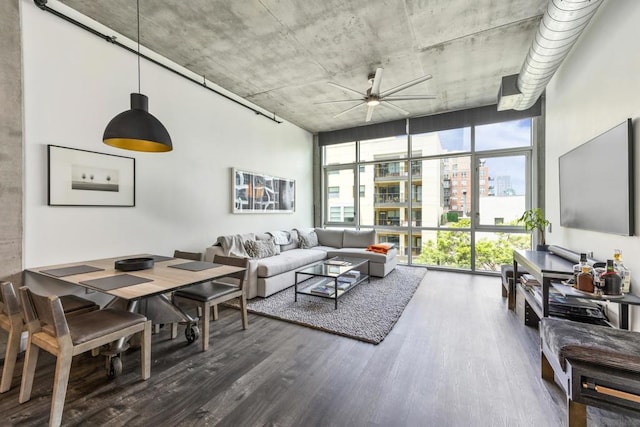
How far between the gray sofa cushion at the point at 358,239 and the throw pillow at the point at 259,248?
1.79 m

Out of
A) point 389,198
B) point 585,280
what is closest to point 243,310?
point 585,280

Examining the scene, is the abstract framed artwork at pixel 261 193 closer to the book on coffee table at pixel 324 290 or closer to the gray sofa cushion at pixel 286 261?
the gray sofa cushion at pixel 286 261

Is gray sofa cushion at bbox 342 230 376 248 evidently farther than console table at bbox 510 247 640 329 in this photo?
Yes

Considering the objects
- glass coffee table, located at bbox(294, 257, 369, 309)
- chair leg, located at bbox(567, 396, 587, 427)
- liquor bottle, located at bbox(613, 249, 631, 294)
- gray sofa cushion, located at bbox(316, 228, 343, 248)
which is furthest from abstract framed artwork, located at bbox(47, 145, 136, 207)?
liquor bottle, located at bbox(613, 249, 631, 294)

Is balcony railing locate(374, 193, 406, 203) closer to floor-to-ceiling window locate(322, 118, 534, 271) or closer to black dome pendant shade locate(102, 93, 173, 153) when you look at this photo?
floor-to-ceiling window locate(322, 118, 534, 271)

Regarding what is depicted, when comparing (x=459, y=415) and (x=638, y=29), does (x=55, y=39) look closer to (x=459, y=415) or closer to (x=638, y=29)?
(x=459, y=415)

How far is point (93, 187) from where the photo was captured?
2855 millimetres

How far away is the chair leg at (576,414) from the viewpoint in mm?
1411

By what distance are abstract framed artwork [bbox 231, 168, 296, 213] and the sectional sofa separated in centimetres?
54

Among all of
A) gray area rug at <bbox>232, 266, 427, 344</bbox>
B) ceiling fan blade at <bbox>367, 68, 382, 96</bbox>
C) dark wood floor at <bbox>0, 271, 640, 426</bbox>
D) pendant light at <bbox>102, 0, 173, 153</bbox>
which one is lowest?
dark wood floor at <bbox>0, 271, 640, 426</bbox>

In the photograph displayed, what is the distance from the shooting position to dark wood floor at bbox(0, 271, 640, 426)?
1.64 meters

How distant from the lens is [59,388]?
5.10ft

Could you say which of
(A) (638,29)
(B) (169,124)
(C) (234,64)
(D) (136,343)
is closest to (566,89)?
(A) (638,29)

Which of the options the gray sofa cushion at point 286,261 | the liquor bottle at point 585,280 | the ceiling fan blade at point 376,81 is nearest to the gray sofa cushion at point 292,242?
the gray sofa cushion at point 286,261
